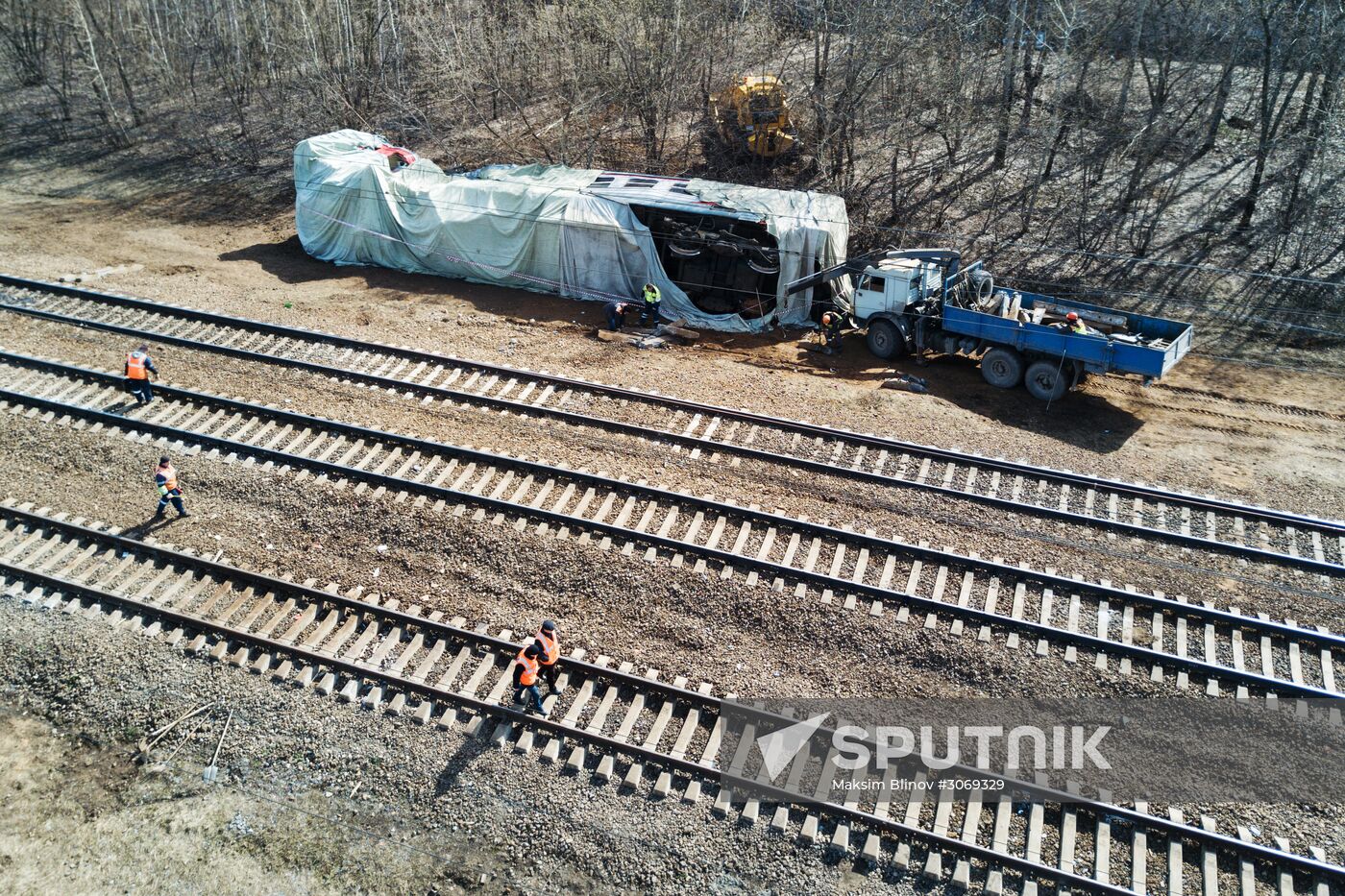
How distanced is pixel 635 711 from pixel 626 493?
137 inches

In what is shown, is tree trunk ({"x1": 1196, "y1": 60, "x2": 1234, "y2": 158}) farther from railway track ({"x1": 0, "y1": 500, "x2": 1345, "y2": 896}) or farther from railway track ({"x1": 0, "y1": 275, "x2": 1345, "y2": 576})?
railway track ({"x1": 0, "y1": 500, "x2": 1345, "y2": 896})

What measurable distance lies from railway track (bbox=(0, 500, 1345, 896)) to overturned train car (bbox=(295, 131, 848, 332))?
32.5ft

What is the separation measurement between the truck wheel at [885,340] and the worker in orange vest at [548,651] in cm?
962

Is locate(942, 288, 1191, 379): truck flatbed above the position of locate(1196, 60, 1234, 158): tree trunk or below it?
below

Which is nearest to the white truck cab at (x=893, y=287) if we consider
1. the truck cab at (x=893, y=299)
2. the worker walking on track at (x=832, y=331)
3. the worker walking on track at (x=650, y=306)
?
the truck cab at (x=893, y=299)

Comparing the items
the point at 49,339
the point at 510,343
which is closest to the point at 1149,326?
the point at 510,343

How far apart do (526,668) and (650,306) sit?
32.7ft

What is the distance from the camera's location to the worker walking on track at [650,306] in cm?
1700

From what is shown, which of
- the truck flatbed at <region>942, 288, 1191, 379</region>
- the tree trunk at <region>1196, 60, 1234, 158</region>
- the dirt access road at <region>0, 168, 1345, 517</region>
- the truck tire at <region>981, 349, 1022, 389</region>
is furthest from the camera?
the tree trunk at <region>1196, 60, 1234, 158</region>

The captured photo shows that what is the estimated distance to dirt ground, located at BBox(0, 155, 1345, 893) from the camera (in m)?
7.64

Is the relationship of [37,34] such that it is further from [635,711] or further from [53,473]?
[635,711]

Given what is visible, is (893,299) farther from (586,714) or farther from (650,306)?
(586,714)

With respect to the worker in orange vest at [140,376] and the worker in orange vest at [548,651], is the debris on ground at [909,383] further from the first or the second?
the worker in orange vest at [140,376]

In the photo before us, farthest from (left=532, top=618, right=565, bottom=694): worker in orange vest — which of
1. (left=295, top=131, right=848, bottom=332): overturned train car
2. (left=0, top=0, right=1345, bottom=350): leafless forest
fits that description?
(left=0, top=0, right=1345, bottom=350): leafless forest
